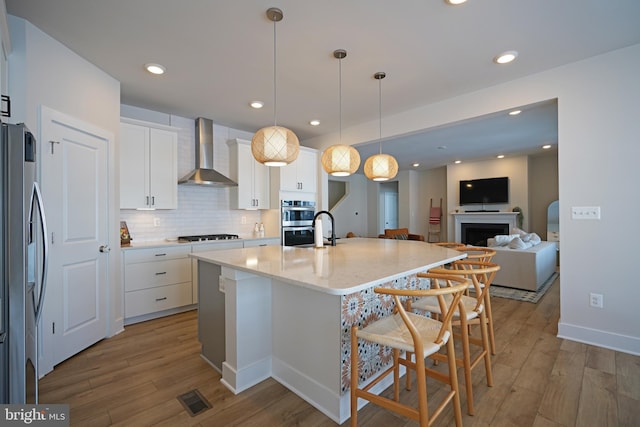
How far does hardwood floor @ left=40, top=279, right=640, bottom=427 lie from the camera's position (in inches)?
67.6

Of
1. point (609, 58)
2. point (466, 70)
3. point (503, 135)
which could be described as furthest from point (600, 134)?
point (503, 135)

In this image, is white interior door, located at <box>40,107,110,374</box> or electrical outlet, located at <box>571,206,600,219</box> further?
electrical outlet, located at <box>571,206,600,219</box>

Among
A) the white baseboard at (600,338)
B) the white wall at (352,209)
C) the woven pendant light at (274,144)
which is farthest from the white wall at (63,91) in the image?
the white wall at (352,209)

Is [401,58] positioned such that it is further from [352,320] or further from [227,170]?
[227,170]

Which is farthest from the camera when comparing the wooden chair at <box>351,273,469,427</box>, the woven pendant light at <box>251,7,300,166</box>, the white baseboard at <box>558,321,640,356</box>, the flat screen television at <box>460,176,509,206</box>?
the flat screen television at <box>460,176,509,206</box>

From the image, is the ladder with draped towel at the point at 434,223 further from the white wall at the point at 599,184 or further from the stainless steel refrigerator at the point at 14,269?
the stainless steel refrigerator at the point at 14,269

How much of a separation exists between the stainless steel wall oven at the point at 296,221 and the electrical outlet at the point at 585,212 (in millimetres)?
3441

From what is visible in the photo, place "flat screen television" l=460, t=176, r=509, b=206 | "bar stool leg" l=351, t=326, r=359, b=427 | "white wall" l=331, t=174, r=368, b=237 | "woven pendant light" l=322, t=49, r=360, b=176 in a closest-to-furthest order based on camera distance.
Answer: "bar stool leg" l=351, t=326, r=359, b=427
"woven pendant light" l=322, t=49, r=360, b=176
"flat screen television" l=460, t=176, r=509, b=206
"white wall" l=331, t=174, r=368, b=237

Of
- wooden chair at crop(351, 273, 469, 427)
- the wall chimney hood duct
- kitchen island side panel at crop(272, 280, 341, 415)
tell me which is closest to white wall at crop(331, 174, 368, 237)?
the wall chimney hood duct

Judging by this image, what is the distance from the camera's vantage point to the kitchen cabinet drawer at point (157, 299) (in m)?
3.27

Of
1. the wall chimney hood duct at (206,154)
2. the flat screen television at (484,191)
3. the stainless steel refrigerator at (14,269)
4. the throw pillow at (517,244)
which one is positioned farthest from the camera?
the flat screen television at (484,191)

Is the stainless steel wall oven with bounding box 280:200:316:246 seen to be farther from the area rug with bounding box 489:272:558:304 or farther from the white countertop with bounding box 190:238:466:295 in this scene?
the area rug with bounding box 489:272:558:304

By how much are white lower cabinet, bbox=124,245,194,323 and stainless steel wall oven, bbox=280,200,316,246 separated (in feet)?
4.99

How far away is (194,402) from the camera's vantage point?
1888 mm
